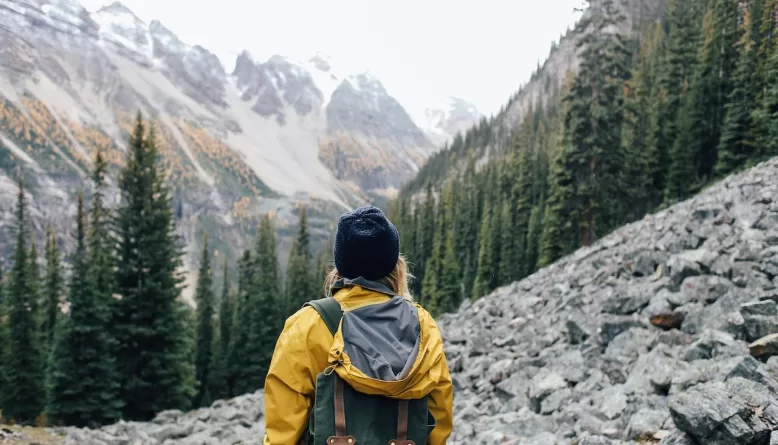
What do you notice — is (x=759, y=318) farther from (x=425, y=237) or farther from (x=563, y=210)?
(x=425, y=237)

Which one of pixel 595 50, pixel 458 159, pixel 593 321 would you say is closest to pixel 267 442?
pixel 593 321

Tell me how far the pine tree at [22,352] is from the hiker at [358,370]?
23.7m

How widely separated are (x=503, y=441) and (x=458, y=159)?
16063 cm

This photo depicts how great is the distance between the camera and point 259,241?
52.0 meters

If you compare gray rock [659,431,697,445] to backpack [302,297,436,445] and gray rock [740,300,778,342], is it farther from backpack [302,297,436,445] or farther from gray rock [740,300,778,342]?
backpack [302,297,436,445]

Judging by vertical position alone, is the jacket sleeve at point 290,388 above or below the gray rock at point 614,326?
above

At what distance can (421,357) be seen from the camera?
2689 millimetres

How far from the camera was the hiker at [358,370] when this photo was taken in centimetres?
260

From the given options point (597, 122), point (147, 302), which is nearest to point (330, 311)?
point (147, 302)

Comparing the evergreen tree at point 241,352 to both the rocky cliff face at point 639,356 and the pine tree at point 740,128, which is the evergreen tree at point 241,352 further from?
the pine tree at point 740,128

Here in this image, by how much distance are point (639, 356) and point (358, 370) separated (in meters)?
6.19

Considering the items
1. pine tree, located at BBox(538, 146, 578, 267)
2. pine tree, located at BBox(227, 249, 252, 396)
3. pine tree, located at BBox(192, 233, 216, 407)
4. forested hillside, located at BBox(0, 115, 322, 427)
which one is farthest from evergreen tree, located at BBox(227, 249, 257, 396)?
pine tree, located at BBox(538, 146, 578, 267)

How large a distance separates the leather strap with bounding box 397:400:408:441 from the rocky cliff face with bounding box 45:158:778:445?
9.36ft

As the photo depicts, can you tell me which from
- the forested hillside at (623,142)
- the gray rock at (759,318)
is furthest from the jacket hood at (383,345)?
the forested hillside at (623,142)
